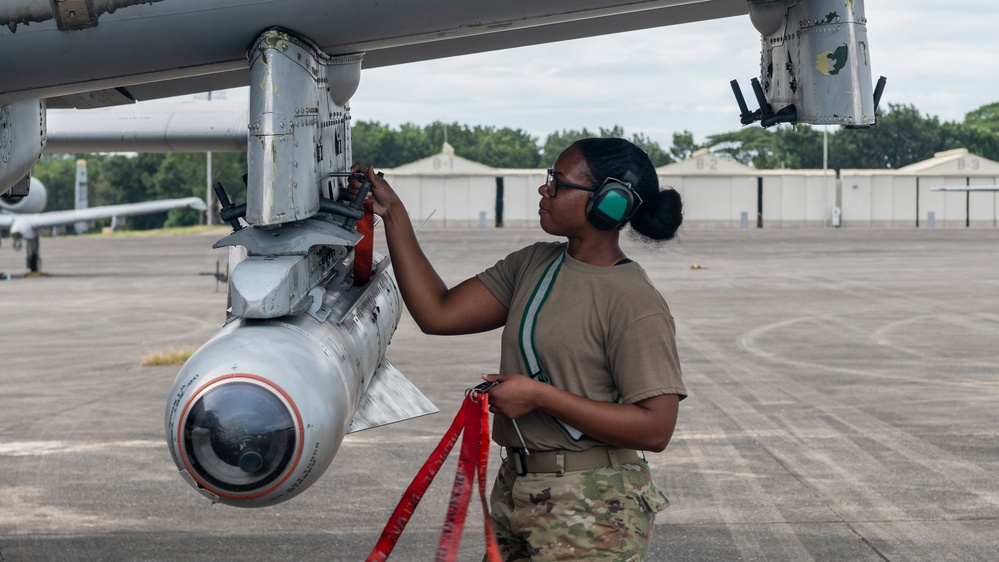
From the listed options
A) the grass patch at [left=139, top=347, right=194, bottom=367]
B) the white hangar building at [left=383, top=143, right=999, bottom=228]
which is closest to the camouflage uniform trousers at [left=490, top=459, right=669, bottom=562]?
the grass patch at [left=139, top=347, right=194, bottom=367]

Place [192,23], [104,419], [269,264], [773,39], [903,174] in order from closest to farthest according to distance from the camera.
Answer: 1. [269,264]
2. [192,23]
3. [773,39]
4. [104,419]
5. [903,174]

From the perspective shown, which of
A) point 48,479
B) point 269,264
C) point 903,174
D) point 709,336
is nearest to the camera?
point 269,264

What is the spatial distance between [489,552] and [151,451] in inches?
272

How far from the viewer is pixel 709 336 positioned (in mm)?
17406

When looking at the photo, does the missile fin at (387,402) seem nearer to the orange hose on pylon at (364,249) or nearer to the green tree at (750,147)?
the orange hose on pylon at (364,249)

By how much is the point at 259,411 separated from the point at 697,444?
267 inches

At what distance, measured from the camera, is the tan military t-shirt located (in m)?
3.39

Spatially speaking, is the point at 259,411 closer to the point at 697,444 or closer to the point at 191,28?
the point at 191,28

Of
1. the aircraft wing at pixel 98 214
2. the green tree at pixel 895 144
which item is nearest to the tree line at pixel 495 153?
the green tree at pixel 895 144

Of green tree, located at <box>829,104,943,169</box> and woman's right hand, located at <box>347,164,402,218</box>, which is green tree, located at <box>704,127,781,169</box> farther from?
woman's right hand, located at <box>347,164,402,218</box>

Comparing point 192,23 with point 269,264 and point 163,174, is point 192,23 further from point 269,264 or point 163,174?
point 163,174

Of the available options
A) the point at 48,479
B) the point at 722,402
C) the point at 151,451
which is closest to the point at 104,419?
the point at 151,451

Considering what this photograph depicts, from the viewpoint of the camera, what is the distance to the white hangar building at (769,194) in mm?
73438

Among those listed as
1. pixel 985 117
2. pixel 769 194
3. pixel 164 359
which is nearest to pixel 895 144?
pixel 769 194
